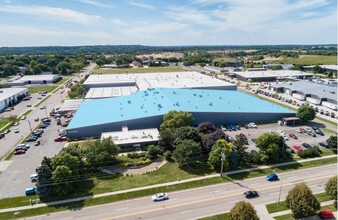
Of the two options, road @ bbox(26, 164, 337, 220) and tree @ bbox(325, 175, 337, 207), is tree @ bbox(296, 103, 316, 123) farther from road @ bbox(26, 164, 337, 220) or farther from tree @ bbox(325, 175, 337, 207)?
tree @ bbox(325, 175, 337, 207)

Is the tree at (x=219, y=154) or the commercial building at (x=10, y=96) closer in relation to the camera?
the tree at (x=219, y=154)

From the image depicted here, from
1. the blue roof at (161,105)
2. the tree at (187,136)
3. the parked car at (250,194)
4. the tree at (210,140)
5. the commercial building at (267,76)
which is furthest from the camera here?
the commercial building at (267,76)

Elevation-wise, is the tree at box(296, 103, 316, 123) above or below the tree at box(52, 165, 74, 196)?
above

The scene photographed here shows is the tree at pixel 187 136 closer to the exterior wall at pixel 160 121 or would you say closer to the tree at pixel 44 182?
the exterior wall at pixel 160 121

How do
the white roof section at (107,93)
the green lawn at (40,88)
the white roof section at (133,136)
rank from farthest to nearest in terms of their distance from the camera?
1. the green lawn at (40,88)
2. the white roof section at (107,93)
3. the white roof section at (133,136)

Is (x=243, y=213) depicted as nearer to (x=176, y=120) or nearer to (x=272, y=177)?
(x=272, y=177)

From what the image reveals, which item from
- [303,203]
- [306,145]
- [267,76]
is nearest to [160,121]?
[306,145]

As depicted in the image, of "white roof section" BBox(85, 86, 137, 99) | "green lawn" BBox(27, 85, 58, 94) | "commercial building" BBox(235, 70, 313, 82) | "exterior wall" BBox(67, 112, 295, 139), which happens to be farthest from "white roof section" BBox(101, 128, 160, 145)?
"commercial building" BBox(235, 70, 313, 82)

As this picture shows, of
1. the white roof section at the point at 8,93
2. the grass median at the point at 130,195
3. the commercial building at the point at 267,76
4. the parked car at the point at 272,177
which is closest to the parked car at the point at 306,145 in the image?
the grass median at the point at 130,195
